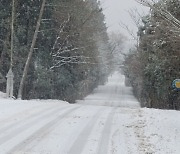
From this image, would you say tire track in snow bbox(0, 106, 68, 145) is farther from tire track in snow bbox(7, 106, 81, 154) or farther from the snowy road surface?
tire track in snow bbox(7, 106, 81, 154)

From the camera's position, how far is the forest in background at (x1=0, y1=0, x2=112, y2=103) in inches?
1206

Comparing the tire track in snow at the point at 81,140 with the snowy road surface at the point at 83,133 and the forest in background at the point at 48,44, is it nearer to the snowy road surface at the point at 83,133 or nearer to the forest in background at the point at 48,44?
the snowy road surface at the point at 83,133

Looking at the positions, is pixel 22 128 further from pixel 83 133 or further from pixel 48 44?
pixel 48 44

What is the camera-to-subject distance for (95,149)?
8797 mm

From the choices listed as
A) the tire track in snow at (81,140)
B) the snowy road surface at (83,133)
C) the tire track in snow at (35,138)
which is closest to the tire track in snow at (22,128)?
the snowy road surface at (83,133)

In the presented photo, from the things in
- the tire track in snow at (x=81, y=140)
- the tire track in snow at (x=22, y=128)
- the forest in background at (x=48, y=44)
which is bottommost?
the tire track in snow at (x=81, y=140)

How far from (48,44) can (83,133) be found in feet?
72.6

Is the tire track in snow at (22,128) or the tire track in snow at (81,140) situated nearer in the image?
the tire track in snow at (81,140)

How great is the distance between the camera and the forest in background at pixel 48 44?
100ft

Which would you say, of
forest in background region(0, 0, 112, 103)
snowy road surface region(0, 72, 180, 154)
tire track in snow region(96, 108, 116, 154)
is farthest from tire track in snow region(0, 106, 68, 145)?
forest in background region(0, 0, 112, 103)

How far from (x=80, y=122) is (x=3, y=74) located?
2001 centimetres

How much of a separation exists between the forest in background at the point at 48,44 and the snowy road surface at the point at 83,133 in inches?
622

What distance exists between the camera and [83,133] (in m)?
10.8

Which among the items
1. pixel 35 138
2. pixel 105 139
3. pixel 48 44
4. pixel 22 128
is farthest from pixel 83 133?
pixel 48 44
